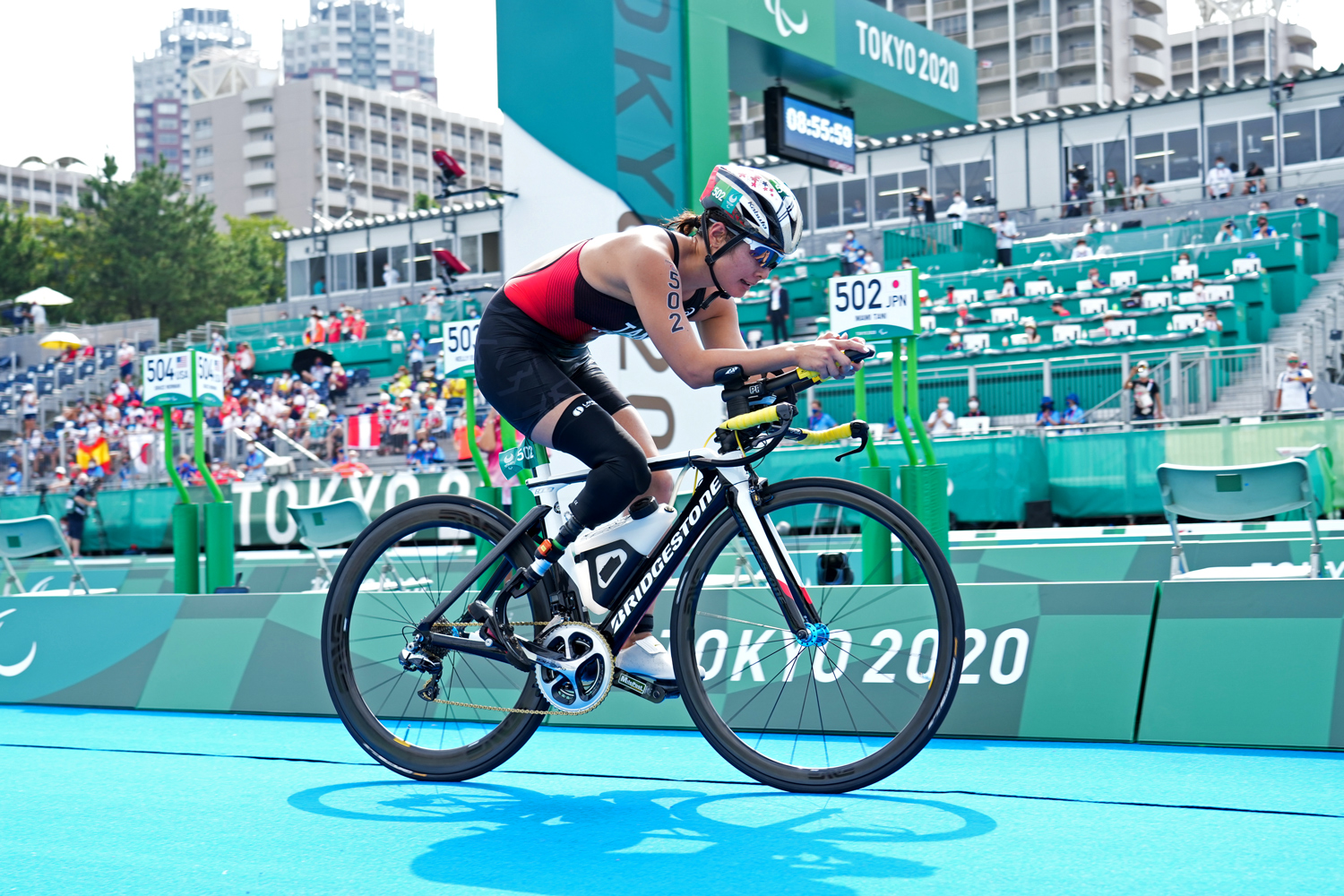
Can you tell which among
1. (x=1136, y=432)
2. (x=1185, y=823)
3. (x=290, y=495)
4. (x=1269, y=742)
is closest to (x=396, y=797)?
(x=1185, y=823)

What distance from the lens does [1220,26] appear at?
93.9 m

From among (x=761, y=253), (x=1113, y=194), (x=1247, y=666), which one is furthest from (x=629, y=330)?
(x=1113, y=194)

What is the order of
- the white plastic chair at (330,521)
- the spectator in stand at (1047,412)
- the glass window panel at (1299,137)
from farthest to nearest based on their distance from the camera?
the glass window panel at (1299,137), the spectator in stand at (1047,412), the white plastic chair at (330,521)

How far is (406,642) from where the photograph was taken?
455cm

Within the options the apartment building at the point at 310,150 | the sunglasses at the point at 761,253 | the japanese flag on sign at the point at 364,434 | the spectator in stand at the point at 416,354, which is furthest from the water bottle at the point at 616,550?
the apartment building at the point at 310,150

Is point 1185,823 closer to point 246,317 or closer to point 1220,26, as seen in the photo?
point 246,317

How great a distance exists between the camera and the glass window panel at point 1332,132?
101 feet

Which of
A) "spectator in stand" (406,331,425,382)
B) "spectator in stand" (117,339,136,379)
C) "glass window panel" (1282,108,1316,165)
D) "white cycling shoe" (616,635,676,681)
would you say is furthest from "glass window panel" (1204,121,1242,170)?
"white cycling shoe" (616,635,676,681)

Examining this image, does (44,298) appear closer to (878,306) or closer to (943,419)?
(943,419)

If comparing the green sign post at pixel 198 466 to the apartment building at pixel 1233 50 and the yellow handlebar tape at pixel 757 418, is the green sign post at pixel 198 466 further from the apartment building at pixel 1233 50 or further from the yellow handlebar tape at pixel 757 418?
the apartment building at pixel 1233 50

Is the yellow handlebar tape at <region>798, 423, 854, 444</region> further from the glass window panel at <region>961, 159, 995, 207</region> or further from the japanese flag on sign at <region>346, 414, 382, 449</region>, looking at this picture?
the glass window panel at <region>961, 159, 995, 207</region>

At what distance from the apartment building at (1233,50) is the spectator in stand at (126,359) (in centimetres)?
7988

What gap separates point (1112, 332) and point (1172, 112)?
52.2ft

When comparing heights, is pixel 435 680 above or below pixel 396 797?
above
